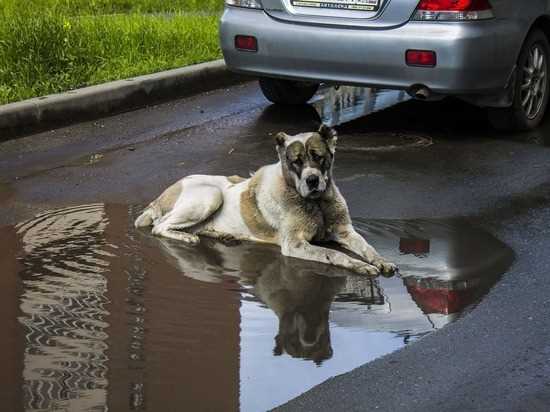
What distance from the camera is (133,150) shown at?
9.00 m

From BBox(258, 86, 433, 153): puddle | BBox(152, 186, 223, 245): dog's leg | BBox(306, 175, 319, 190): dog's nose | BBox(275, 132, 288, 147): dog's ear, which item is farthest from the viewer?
BBox(258, 86, 433, 153): puddle

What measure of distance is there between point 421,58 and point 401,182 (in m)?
1.08

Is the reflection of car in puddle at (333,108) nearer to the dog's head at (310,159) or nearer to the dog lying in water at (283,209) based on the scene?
the dog lying in water at (283,209)

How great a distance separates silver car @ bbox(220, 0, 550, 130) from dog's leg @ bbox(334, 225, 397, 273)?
2289 mm

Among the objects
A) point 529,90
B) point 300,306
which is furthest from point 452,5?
point 300,306

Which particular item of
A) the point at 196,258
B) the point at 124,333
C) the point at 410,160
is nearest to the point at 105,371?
the point at 124,333

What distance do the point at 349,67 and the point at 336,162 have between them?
0.79 m

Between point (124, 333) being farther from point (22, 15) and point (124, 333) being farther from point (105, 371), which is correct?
point (22, 15)

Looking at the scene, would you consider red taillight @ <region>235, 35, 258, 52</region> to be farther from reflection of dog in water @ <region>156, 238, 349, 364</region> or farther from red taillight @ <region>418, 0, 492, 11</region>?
reflection of dog in water @ <region>156, 238, 349, 364</region>

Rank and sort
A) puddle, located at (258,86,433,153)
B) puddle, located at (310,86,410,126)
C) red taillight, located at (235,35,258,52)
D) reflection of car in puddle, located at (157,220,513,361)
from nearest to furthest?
1. reflection of car in puddle, located at (157,220,513,361)
2. puddle, located at (258,86,433,153)
3. red taillight, located at (235,35,258,52)
4. puddle, located at (310,86,410,126)

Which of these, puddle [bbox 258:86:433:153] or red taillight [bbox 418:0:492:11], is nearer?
red taillight [bbox 418:0:492:11]

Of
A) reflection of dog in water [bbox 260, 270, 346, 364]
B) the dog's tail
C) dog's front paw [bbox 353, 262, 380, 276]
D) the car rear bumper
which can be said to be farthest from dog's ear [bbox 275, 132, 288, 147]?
the car rear bumper

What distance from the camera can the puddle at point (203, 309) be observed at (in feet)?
16.0

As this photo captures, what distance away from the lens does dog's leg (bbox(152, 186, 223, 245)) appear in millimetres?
6883
